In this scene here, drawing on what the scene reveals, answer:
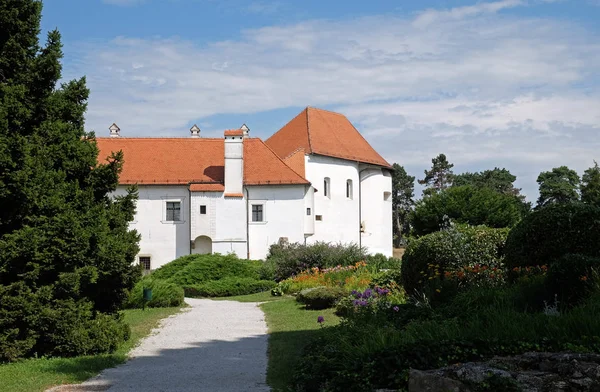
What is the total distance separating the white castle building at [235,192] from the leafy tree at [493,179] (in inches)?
2353

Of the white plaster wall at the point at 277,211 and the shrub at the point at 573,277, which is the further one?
the white plaster wall at the point at 277,211

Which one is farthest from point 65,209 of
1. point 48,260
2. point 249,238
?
point 249,238

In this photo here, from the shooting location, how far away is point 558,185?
3327 inches

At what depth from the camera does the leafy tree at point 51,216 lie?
10992 mm

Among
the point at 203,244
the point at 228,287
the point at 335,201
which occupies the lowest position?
the point at 228,287

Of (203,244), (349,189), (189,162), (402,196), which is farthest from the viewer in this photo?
(402,196)

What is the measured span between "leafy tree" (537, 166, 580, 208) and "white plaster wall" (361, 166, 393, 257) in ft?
129

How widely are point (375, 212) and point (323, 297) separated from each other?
32.7 meters

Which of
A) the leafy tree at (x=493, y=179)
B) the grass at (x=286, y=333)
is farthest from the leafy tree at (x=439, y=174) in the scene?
the grass at (x=286, y=333)

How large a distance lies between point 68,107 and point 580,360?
998cm

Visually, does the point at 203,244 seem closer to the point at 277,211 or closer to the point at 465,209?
the point at 277,211

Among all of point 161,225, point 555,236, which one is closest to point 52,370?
point 555,236

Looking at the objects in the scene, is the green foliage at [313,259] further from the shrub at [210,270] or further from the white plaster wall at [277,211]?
the white plaster wall at [277,211]

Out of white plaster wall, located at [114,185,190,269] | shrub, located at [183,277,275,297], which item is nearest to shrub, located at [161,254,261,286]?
shrub, located at [183,277,275,297]
